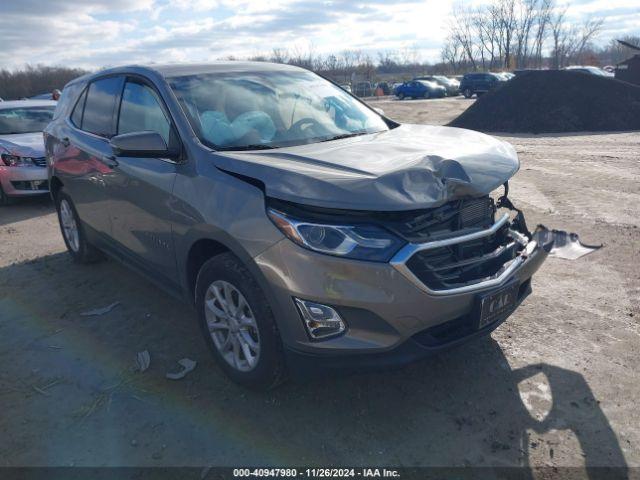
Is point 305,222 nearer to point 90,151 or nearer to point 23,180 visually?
point 90,151

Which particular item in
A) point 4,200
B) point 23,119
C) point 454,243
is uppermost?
point 23,119

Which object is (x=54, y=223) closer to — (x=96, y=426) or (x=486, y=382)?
(x=96, y=426)

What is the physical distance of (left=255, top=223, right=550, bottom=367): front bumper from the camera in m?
2.58

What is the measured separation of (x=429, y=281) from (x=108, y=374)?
2234mm

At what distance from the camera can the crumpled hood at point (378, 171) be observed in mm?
2648

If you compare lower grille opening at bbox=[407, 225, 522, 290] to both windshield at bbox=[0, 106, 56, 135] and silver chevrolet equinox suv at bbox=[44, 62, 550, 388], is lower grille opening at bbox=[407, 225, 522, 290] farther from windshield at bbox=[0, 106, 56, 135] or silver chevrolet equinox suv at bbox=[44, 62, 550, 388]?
windshield at bbox=[0, 106, 56, 135]

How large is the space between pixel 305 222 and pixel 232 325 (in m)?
0.89

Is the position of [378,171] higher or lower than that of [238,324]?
higher

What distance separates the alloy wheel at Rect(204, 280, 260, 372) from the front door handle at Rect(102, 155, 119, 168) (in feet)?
5.08

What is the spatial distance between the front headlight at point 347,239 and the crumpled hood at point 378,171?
11cm

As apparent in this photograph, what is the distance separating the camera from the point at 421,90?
4019 cm

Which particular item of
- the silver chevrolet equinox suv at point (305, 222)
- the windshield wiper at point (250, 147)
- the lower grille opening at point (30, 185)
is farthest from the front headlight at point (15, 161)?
A: the windshield wiper at point (250, 147)

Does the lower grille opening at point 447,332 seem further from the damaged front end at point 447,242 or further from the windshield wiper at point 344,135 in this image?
the windshield wiper at point 344,135

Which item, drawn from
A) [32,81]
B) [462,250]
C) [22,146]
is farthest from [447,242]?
[32,81]
